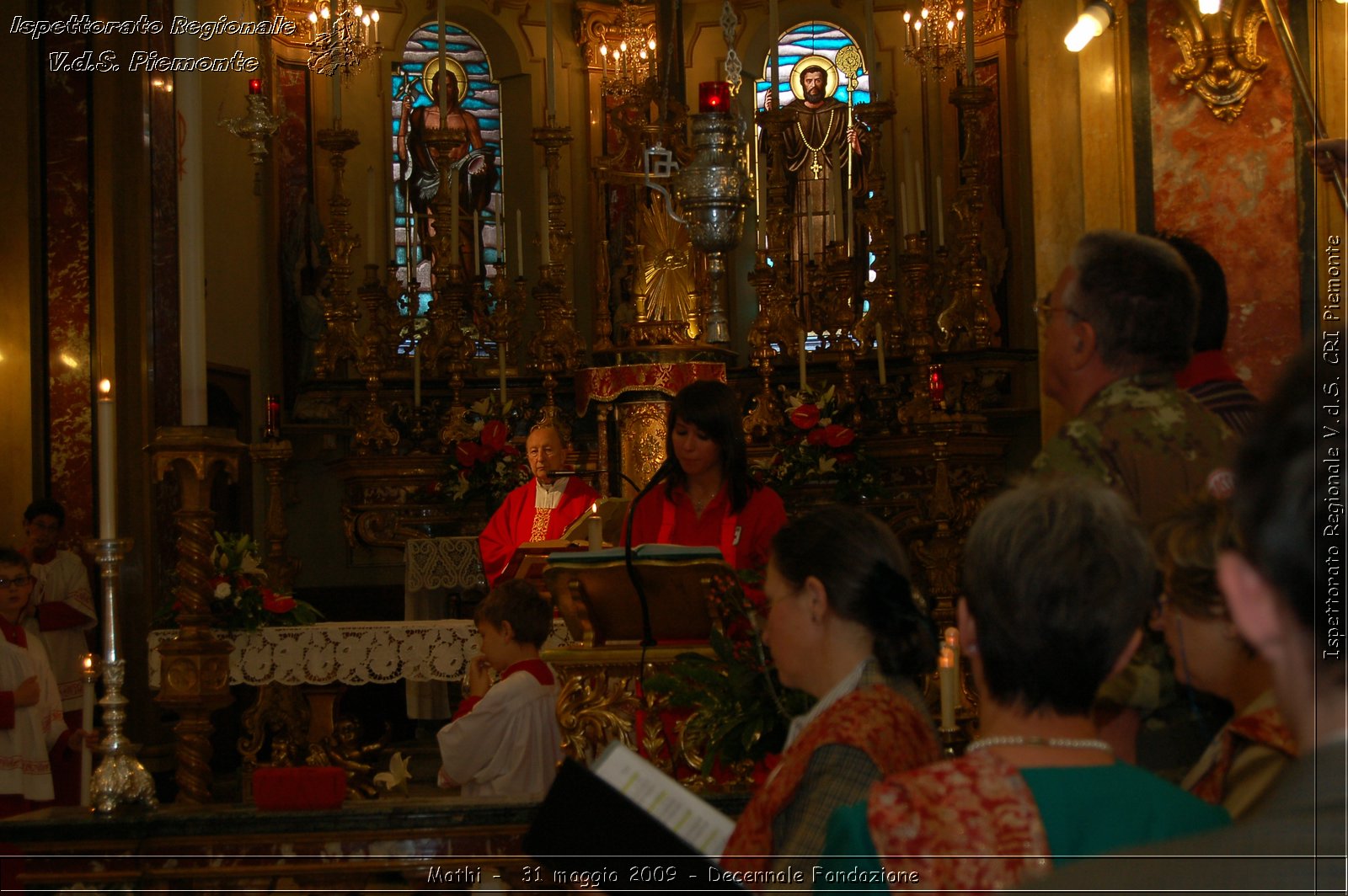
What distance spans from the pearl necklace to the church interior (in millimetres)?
614

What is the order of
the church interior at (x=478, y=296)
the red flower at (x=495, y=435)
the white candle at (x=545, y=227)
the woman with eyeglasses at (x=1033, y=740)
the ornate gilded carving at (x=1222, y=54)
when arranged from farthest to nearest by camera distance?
the white candle at (x=545, y=227) < the red flower at (x=495, y=435) < the ornate gilded carving at (x=1222, y=54) < the church interior at (x=478, y=296) < the woman with eyeglasses at (x=1033, y=740)

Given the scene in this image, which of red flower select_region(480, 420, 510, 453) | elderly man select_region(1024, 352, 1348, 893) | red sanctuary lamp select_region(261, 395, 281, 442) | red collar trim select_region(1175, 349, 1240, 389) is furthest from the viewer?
red flower select_region(480, 420, 510, 453)

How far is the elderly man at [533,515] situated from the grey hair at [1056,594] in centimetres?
504

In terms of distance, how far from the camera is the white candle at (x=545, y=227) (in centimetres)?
907

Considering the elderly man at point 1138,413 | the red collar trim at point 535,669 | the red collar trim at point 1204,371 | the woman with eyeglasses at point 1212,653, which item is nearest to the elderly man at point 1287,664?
the woman with eyeglasses at point 1212,653

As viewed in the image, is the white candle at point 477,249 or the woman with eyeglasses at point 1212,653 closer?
the woman with eyeglasses at point 1212,653

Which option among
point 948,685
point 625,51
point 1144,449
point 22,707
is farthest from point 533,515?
point 625,51

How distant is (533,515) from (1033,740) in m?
5.39

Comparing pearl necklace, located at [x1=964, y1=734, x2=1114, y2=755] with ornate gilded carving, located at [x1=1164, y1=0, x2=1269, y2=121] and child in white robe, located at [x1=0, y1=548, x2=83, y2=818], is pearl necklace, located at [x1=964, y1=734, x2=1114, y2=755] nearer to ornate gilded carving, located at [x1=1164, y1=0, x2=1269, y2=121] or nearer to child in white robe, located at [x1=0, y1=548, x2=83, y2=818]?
child in white robe, located at [x1=0, y1=548, x2=83, y2=818]

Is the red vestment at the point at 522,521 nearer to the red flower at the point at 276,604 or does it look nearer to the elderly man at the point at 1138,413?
the red flower at the point at 276,604

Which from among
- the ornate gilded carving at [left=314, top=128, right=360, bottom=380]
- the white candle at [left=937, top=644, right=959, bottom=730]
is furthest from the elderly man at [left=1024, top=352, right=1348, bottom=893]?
the ornate gilded carving at [left=314, top=128, right=360, bottom=380]

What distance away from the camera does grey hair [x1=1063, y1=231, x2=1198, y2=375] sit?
2.40 meters

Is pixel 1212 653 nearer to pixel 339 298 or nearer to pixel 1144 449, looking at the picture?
pixel 1144 449

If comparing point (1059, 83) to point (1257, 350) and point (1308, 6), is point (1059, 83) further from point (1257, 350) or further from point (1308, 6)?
point (1257, 350)
